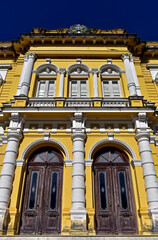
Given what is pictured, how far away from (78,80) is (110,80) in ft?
6.30

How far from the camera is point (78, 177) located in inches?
350

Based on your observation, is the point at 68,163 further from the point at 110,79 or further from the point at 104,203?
the point at 110,79

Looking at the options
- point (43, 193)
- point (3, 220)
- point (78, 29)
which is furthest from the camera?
point (78, 29)

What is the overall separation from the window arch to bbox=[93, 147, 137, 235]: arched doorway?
3576 millimetres

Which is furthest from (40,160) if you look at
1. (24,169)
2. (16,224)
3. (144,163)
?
(144,163)

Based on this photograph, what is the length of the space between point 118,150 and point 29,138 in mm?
4252

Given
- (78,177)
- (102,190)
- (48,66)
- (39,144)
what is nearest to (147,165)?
(102,190)

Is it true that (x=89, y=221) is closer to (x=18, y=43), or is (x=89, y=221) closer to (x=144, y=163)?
(x=144, y=163)

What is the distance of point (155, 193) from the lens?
332 inches

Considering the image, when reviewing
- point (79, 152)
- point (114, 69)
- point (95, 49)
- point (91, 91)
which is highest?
point (95, 49)

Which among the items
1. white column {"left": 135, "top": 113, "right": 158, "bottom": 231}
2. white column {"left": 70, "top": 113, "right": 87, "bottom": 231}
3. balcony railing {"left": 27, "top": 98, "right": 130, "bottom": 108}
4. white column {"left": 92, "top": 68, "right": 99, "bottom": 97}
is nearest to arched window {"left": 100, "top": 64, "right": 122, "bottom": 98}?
white column {"left": 92, "top": 68, "right": 99, "bottom": 97}

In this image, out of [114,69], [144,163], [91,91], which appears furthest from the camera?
[114,69]

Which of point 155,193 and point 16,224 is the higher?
point 155,193

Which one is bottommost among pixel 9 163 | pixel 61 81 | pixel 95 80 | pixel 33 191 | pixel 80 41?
pixel 33 191
